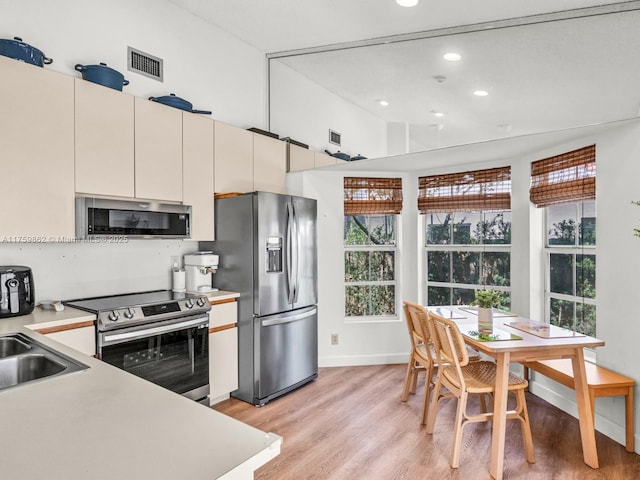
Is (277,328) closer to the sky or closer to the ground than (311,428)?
closer to the sky

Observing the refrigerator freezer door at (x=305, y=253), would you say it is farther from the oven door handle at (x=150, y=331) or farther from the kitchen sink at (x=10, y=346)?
the kitchen sink at (x=10, y=346)

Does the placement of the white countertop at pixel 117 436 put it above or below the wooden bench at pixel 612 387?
above

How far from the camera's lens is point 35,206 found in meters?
2.53

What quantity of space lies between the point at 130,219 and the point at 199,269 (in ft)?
2.48

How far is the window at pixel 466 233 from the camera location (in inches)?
163

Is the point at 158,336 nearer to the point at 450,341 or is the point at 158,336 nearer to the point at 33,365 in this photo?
the point at 33,365

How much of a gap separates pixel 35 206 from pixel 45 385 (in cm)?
160

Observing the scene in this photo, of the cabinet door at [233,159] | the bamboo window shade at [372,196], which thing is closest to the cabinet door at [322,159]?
the bamboo window shade at [372,196]

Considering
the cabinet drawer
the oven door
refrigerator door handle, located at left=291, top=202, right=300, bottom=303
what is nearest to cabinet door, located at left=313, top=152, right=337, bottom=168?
refrigerator door handle, located at left=291, top=202, right=300, bottom=303

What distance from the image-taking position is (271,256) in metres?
3.59

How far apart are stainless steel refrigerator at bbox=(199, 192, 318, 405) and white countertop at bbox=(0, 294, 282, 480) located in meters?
2.14

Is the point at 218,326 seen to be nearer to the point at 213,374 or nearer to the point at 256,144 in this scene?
the point at 213,374

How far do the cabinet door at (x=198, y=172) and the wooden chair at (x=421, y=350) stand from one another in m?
1.77

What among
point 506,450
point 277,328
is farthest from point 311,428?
point 506,450
